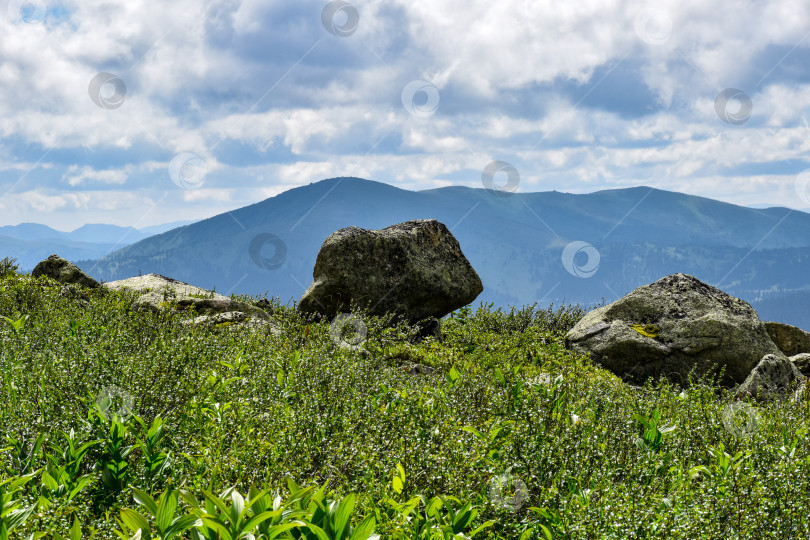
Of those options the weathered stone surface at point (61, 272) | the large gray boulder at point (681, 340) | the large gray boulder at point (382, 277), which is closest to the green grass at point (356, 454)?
the large gray boulder at point (681, 340)

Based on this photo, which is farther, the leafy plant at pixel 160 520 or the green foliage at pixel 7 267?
the green foliage at pixel 7 267

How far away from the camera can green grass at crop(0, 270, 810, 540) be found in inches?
132

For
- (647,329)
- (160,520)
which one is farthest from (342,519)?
(647,329)

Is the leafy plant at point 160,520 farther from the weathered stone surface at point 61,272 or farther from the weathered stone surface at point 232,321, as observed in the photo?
the weathered stone surface at point 61,272

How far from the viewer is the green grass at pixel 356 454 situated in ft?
11.0

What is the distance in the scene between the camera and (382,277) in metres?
13.1

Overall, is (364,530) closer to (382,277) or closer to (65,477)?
(65,477)

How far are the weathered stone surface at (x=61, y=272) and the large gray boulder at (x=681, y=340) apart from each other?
11823mm

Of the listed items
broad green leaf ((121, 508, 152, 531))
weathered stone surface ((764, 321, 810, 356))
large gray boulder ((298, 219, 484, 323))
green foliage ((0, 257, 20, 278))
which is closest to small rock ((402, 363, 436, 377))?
large gray boulder ((298, 219, 484, 323))

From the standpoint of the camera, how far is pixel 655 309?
1308 cm

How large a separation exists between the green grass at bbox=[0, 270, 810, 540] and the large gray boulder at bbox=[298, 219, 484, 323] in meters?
5.60

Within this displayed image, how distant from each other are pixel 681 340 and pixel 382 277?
6612 millimetres

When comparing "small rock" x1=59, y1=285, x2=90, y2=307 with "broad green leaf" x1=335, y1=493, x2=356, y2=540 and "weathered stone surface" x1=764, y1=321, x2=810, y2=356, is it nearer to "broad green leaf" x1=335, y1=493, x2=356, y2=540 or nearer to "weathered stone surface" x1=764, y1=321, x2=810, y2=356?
"broad green leaf" x1=335, y1=493, x2=356, y2=540

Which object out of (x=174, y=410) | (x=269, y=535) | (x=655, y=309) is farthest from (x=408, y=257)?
(x=269, y=535)
